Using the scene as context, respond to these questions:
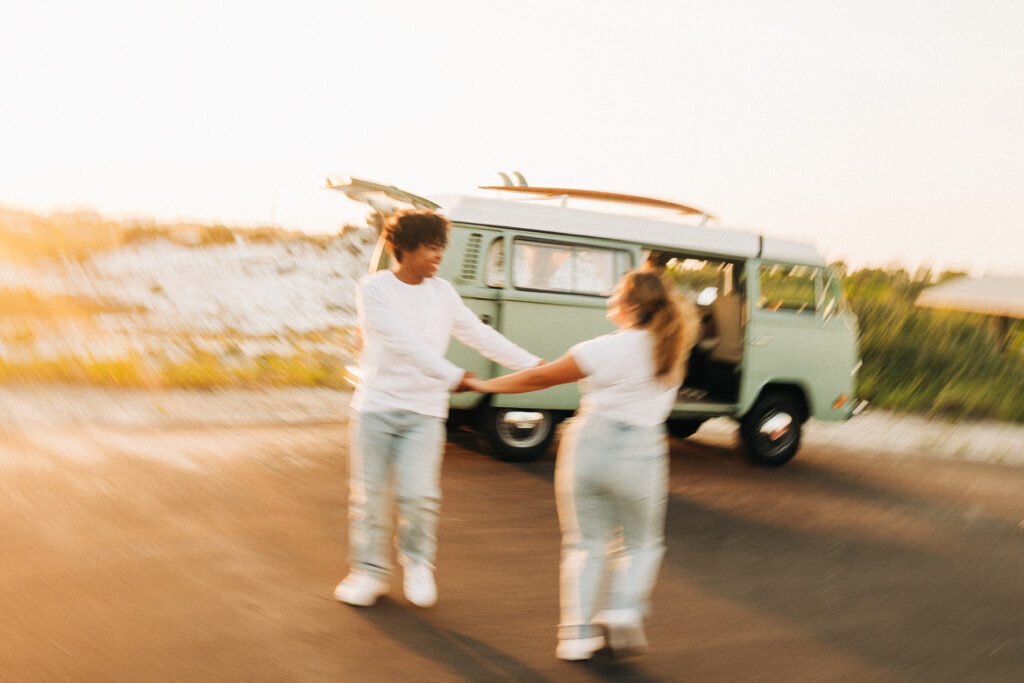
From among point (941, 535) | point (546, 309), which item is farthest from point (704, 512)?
point (546, 309)

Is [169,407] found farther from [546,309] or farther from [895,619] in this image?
[895,619]

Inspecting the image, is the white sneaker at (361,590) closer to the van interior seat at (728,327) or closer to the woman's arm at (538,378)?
the woman's arm at (538,378)

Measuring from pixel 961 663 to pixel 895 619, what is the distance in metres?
0.58

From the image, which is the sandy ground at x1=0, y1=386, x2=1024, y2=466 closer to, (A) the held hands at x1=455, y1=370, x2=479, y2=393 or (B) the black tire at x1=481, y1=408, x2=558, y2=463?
(B) the black tire at x1=481, y1=408, x2=558, y2=463

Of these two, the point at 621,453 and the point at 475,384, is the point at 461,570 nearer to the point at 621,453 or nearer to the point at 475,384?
the point at 475,384

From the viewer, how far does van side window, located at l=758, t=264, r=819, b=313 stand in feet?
28.9

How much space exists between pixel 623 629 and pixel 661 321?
4.02 ft

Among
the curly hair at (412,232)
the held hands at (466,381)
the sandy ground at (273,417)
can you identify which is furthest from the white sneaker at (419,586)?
the sandy ground at (273,417)

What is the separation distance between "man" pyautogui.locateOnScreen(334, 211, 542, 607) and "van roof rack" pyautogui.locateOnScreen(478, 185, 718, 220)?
411 cm

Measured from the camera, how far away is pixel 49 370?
11648 millimetres

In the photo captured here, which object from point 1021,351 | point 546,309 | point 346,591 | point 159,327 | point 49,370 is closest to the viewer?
point 346,591

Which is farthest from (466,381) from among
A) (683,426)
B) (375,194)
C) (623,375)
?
(683,426)

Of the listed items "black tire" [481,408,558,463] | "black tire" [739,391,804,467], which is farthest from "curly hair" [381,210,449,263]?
"black tire" [739,391,804,467]

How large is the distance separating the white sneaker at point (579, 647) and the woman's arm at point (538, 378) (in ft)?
3.44
